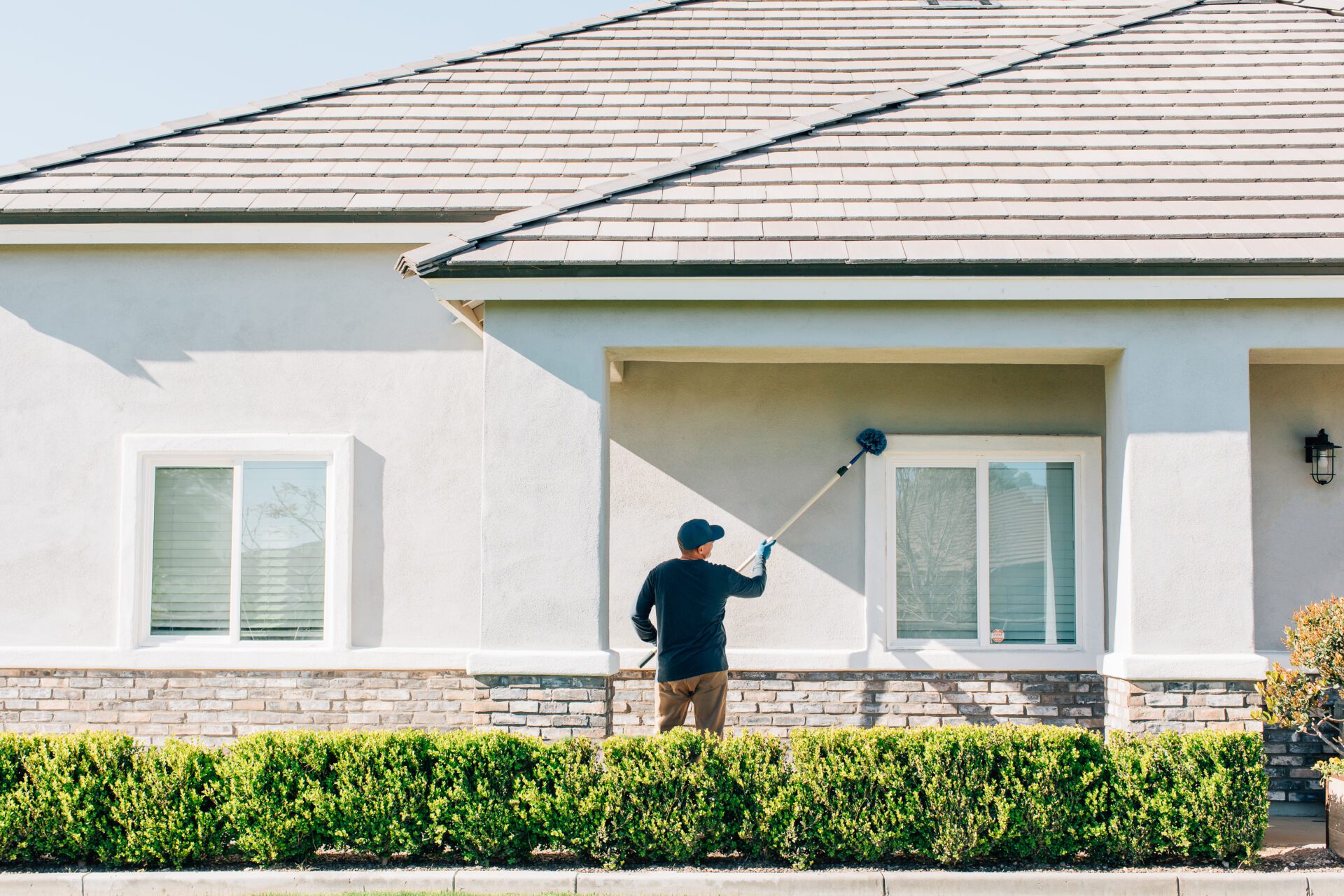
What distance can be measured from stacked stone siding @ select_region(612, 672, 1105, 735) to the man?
2.93ft

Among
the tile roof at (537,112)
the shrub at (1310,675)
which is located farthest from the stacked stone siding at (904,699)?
the tile roof at (537,112)

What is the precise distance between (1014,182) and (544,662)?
14.2ft

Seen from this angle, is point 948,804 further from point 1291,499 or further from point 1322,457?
point 1322,457

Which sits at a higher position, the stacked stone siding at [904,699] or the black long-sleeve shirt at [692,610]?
→ the black long-sleeve shirt at [692,610]

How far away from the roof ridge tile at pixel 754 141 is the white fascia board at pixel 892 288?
0.24 m

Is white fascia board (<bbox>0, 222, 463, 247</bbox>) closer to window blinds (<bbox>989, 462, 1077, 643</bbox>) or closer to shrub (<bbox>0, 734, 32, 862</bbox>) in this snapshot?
shrub (<bbox>0, 734, 32, 862</bbox>)

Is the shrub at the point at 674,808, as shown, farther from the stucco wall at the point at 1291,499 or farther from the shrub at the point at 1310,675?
the stucco wall at the point at 1291,499

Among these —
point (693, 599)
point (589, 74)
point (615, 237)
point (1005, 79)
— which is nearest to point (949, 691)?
point (693, 599)

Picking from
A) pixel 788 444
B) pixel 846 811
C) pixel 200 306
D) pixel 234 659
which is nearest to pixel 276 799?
pixel 234 659

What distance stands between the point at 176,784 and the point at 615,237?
3.92m

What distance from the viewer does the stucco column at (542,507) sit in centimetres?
625

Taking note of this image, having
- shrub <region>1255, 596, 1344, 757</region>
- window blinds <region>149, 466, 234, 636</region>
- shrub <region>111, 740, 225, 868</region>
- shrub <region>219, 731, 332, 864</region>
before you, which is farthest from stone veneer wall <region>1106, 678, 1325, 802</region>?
window blinds <region>149, 466, 234, 636</region>

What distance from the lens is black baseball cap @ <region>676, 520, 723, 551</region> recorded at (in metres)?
6.85

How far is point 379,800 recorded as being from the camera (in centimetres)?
560
